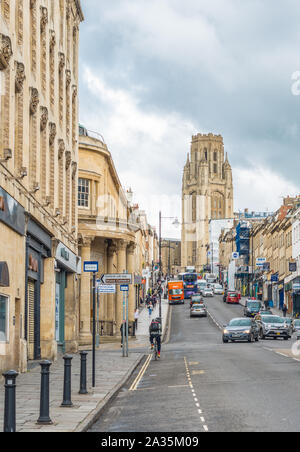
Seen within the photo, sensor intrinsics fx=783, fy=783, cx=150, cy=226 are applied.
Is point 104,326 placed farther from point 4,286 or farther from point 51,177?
point 4,286

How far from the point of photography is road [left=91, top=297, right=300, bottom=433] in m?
12.4

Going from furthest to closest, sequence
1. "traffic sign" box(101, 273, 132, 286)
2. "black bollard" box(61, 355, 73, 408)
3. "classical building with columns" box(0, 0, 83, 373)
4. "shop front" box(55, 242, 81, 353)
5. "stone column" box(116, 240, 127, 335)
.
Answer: "stone column" box(116, 240, 127, 335) < "shop front" box(55, 242, 81, 353) < "traffic sign" box(101, 273, 132, 286) < "classical building with columns" box(0, 0, 83, 373) < "black bollard" box(61, 355, 73, 408)

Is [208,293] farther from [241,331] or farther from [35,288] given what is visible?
[35,288]

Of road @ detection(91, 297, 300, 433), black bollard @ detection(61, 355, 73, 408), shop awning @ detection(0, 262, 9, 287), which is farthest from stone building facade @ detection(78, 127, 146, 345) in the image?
black bollard @ detection(61, 355, 73, 408)

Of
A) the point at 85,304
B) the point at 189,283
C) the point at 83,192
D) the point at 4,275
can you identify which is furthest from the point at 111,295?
the point at 189,283

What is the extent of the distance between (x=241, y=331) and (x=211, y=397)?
1037 inches

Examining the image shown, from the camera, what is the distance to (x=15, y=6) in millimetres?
22891

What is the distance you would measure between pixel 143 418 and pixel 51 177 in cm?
1848

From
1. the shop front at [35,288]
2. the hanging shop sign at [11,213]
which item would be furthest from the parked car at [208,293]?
the hanging shop sign at [11,213]

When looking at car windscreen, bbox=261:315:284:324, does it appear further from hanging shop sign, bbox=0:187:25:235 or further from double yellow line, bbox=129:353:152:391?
hanging shop sign, bbox=0:187:25:235

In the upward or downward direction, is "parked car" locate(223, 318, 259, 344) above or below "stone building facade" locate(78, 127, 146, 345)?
below

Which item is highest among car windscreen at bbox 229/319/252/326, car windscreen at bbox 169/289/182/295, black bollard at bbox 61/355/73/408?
car windscreen at bbox 169/289/182/295

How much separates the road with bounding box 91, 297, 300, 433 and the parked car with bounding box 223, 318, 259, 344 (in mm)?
11852
